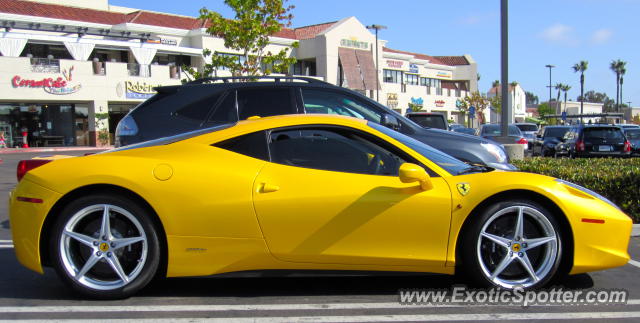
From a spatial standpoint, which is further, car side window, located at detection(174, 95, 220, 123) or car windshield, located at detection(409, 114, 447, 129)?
car windshield, located at detection(409, 114, 447, 129)

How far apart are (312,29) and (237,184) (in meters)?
46.5

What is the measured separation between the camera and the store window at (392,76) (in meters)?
53.0

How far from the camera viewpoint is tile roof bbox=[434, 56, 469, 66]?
66.5 meters

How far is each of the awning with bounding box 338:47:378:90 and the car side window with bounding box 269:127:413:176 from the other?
1655 inches

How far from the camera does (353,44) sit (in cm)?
4747

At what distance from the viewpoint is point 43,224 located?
13.1 ft

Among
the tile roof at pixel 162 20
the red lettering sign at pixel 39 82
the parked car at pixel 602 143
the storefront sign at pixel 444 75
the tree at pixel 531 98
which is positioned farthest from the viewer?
the tree at pixel 531 98

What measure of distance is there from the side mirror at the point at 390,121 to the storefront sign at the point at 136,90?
32486 mm

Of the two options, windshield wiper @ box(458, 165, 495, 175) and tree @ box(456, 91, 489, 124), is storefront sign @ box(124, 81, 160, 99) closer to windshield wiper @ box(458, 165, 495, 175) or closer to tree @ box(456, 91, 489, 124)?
windshield wiper @ box(458, 165, 495, 175)

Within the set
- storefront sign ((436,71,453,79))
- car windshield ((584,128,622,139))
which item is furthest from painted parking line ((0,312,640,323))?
storefront sign ((436,71,453,79))

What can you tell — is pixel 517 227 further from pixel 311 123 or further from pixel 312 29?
pixel 312 29

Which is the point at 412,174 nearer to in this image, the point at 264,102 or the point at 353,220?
the point at 353,220

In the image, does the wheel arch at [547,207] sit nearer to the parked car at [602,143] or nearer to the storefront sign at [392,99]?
the parked car at [602,143]

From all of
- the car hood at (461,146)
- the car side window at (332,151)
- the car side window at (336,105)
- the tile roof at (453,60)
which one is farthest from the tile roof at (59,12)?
the tile roof at (453,60)
